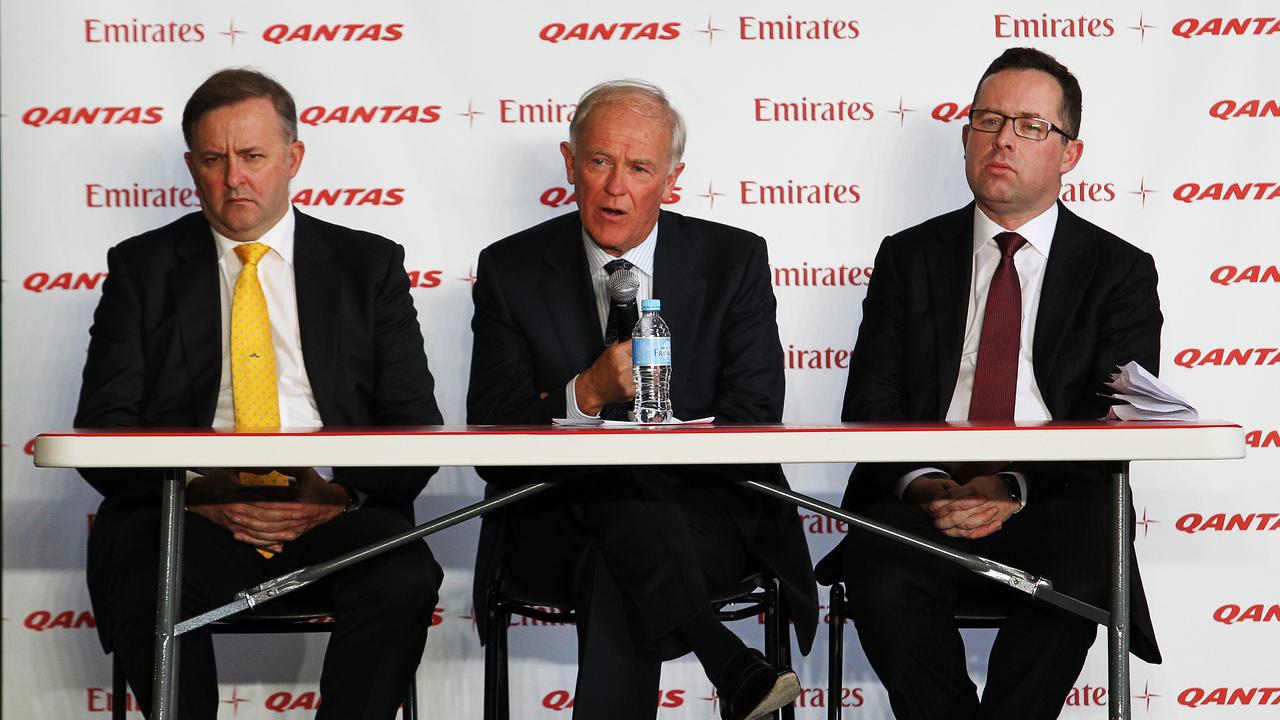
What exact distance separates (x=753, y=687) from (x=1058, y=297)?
4.01 feet

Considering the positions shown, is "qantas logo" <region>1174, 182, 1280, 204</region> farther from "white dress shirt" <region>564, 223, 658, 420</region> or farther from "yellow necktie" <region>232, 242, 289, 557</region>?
"yellow necktie" <region>232, 242, 289, 557</region>

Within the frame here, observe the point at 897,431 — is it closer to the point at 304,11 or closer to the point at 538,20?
the point at 538,20

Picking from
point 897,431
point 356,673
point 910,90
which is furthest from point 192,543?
point 910,90

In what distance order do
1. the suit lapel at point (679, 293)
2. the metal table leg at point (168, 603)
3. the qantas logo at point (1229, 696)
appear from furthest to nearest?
1. the qantas logo at point (1229, 696)
2. the suit lapel at point (679, 293)
3. the metal table leg at point (168, 603)

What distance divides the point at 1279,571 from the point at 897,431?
80.6 inches

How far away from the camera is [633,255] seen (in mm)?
2830

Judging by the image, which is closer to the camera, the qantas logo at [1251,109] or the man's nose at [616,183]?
the man's nose at [616,183]

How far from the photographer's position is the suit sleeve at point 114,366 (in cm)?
263

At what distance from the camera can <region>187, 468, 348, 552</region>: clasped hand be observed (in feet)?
7.90

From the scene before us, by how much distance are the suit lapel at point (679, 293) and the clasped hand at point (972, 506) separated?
1.98 feet

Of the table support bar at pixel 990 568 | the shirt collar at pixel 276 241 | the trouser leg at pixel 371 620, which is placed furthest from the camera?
the shirt collar at pixel 276 241

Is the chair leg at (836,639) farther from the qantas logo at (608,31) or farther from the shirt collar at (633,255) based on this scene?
the qantas logo at (608,31)

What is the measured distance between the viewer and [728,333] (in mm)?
2777

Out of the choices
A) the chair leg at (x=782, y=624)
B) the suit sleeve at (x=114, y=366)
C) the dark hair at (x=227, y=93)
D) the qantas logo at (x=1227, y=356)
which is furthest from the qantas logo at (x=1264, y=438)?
the suit sleeve at (x=114, y=366)
